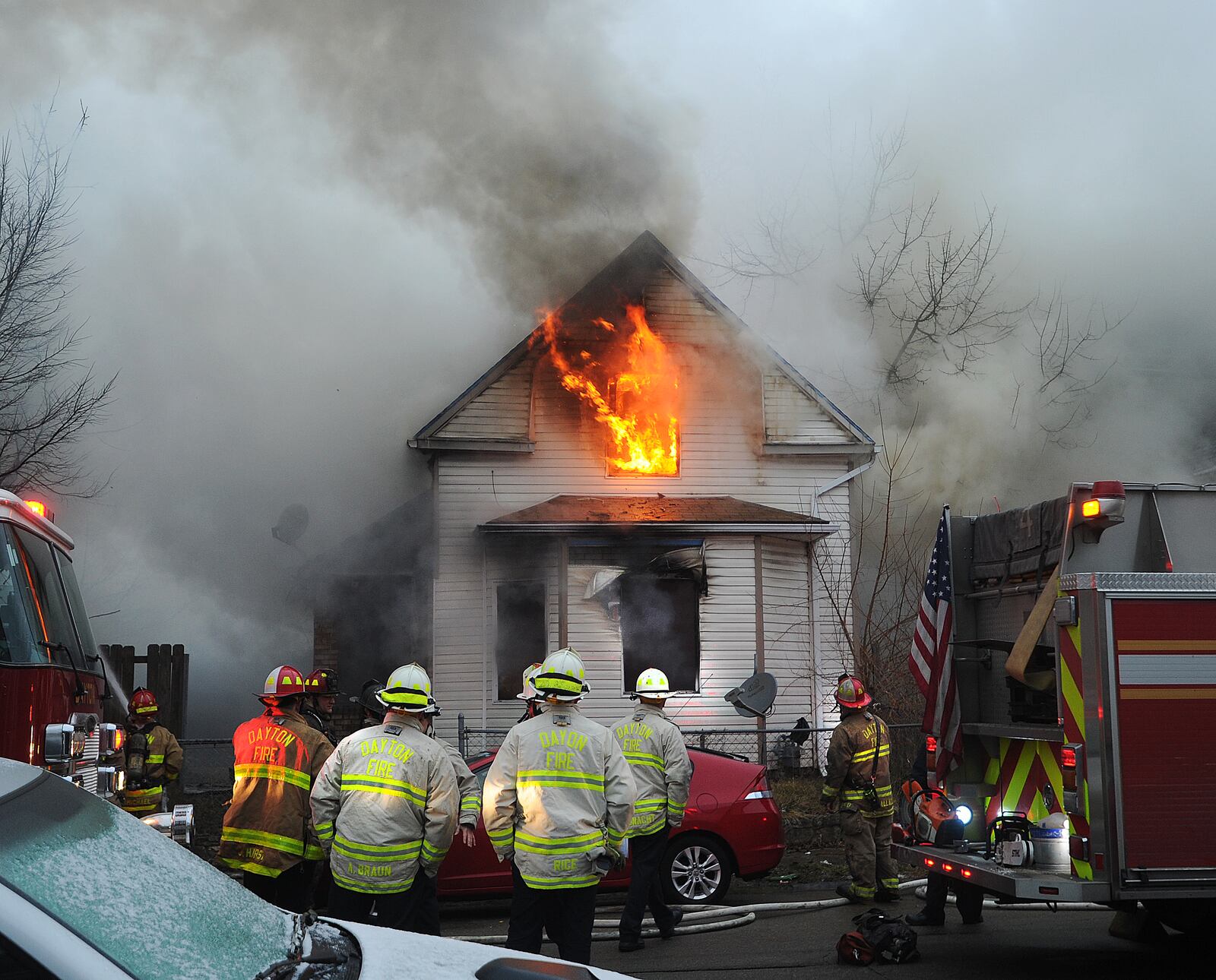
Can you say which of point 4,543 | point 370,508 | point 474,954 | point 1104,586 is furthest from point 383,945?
point 370,508

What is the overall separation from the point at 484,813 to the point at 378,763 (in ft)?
1.80

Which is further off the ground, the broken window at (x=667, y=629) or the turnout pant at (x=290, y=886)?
the broken window at (x=667, y=629)

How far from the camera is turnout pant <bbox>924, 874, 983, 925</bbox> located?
7105 mm

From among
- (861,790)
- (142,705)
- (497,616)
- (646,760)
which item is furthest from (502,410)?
(646,760)

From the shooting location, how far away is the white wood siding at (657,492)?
51.5 ft

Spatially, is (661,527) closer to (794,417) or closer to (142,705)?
(794,417)

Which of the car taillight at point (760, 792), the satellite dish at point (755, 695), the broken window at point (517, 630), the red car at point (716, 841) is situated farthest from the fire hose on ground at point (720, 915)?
the broken window at point (517, 630)

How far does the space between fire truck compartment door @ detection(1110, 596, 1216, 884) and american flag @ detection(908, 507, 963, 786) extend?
1.60 meters

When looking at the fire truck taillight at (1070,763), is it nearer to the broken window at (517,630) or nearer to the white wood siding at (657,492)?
the white wood siding at (657,492)

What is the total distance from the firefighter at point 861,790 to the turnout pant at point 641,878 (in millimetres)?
1473

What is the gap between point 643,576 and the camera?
51.7 ft

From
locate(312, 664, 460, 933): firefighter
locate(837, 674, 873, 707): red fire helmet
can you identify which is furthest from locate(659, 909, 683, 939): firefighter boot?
locate(312, 664, 460, 933): firefighter

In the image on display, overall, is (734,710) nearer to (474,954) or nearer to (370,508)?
(370,508)

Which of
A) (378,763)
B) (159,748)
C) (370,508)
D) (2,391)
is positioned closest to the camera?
(378,763)
